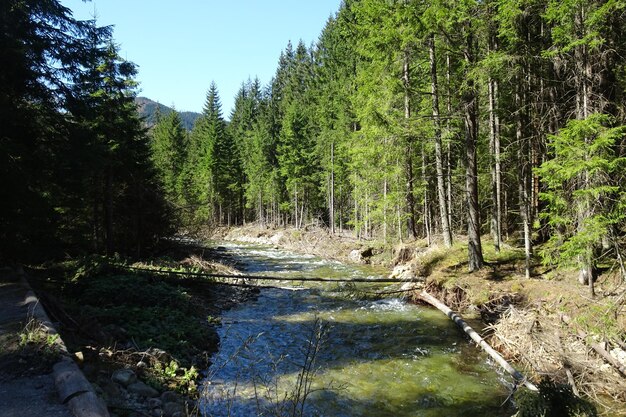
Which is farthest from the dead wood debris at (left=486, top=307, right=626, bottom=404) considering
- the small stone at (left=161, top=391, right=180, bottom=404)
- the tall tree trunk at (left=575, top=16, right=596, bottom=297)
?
the small stone at (left=161, top=391, right=180, bottom=404)

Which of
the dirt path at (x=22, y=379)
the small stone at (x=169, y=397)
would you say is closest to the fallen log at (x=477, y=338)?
the small stone at (x=169, y=397)

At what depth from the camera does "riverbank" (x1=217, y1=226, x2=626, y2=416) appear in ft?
22.8

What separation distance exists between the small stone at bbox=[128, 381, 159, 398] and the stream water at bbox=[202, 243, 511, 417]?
934mm

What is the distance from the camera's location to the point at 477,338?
9.67 meters

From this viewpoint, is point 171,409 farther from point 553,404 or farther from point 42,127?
point 42,127

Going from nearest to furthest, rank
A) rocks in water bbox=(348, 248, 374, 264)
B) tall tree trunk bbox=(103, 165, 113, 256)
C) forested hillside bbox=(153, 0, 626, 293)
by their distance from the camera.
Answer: forested hillside bbox=(153, 0, 626, 293) < tall tree trunk bbox=(103, 165, 113, 256) < rocks in water bbox=(348, 248, 374, 264)

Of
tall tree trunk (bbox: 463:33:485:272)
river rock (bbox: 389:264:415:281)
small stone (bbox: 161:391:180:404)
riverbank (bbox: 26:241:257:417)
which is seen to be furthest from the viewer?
river rock (bbox: 389:264:415:281)

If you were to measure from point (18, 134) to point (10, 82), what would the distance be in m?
1.66

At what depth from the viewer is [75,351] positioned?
21.2 feet

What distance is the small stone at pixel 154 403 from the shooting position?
236 inches

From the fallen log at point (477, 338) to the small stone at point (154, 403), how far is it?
238 inches

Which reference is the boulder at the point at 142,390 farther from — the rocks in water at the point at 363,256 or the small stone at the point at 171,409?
the rocks in water at the point at 363,256

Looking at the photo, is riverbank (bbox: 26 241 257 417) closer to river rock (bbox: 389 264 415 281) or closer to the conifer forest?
the conifer forest

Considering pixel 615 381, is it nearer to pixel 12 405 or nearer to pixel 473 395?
pixel 473 395
